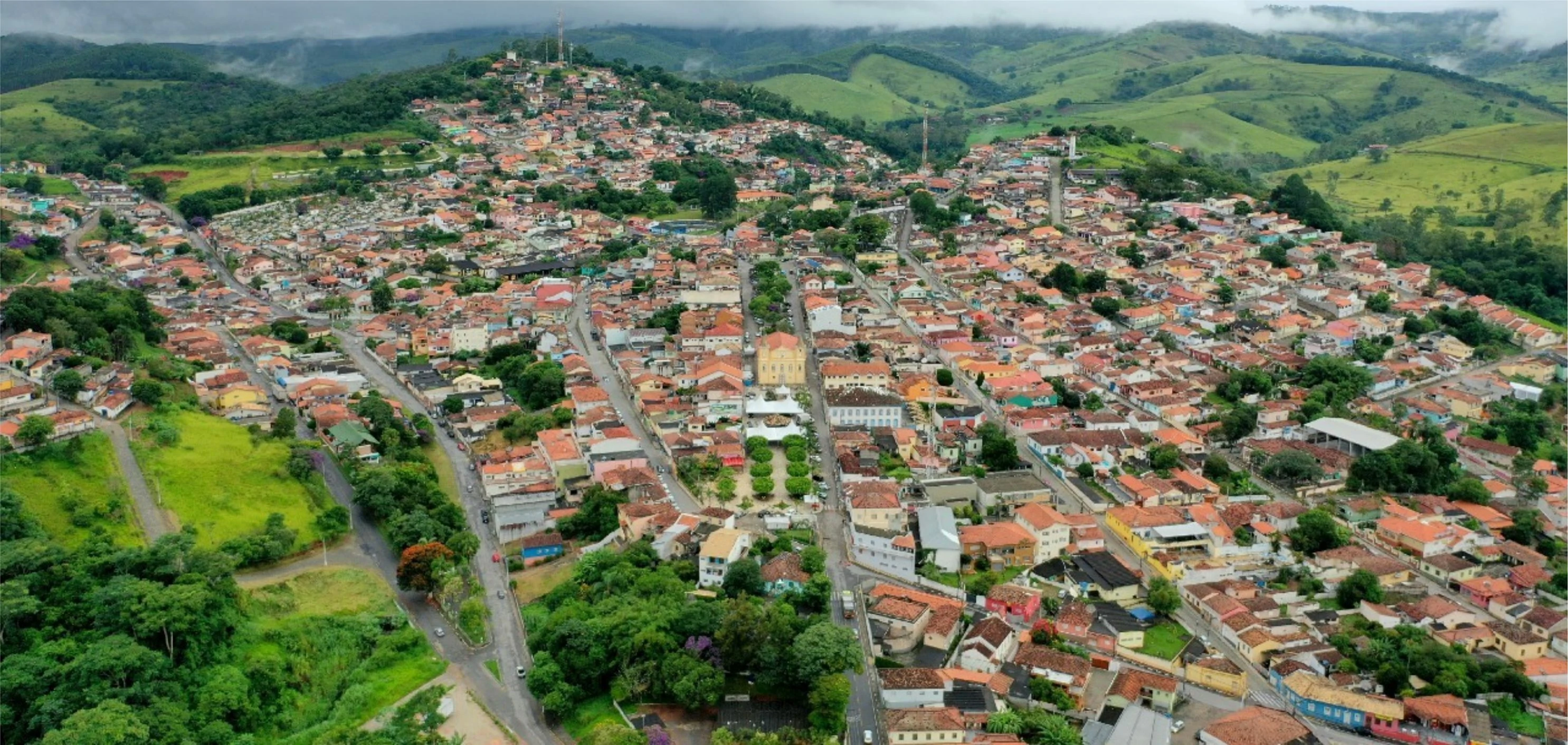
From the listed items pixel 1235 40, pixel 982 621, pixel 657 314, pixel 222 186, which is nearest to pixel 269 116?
pixel 222 186

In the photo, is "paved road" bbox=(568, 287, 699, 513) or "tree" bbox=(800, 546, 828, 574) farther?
"paved road" bbox=(568, 287, 699, 513)

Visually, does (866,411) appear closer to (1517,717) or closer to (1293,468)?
(1293,468)

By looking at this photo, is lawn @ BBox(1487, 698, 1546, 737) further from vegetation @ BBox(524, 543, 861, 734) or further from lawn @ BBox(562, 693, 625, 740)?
lawn @ BBox(562, 693, 625, 740)

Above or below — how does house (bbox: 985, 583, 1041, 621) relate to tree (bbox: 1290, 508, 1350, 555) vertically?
below

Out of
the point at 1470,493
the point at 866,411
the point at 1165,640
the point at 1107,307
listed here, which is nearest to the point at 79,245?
the point at 866,411

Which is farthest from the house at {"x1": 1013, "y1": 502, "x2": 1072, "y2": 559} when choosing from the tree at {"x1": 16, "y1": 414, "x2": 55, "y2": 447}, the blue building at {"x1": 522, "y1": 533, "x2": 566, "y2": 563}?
the tree at {"x1": 16, "y1": 414, "x2": 55, "y2": 447}

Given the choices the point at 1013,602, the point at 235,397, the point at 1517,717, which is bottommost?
the point at 1517,717

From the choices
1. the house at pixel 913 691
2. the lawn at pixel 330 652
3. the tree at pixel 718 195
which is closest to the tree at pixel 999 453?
the house at pixel 913 691
